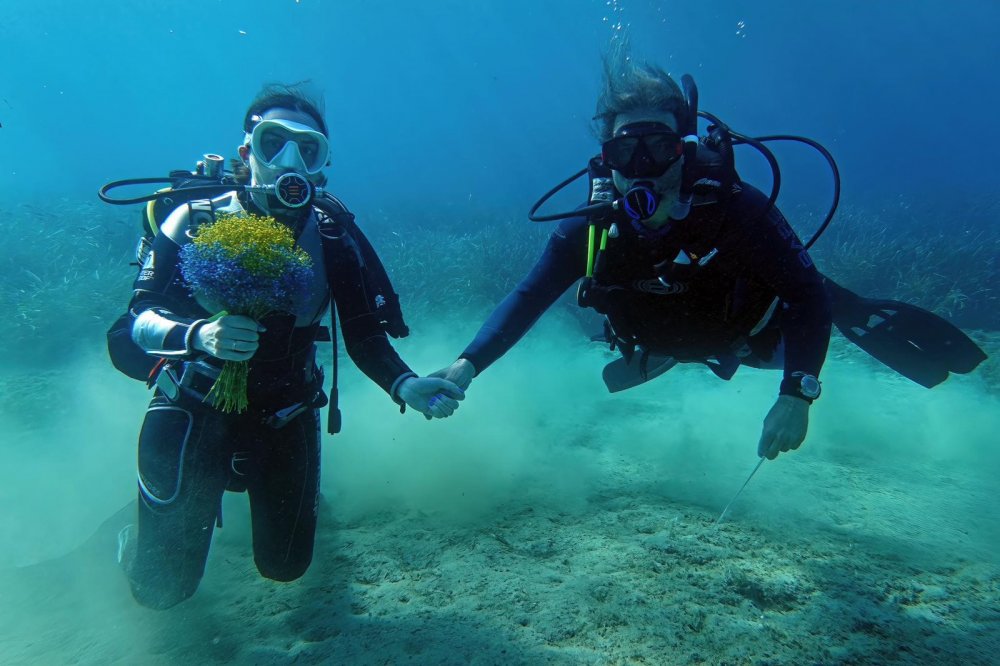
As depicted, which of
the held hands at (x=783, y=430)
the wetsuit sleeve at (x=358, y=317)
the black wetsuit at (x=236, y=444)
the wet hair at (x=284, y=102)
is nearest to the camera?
the held hands at (x=783, y=430)

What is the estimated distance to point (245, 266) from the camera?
2090mm

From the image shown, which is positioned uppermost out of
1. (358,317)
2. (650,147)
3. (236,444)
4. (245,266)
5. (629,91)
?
(629,91)

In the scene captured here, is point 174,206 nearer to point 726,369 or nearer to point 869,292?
point 726,369

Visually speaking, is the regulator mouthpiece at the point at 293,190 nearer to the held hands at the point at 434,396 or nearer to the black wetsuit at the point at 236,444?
the black wetsuit at the point at 236,444

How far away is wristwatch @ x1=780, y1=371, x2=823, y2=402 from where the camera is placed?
2775mm

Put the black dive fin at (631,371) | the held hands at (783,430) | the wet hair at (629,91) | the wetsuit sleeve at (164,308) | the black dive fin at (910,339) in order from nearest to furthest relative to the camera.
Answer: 1. the wetsuit sleeve at (164,308)
2. the held hands at (783,430)
3. the wet hair at (629,91)
4. the black dive fin at (910,339)
5. the black dive fin at (631,371)

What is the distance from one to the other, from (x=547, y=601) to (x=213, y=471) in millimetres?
2300

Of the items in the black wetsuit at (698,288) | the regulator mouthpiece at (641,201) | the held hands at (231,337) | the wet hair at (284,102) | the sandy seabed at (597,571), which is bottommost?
the sandy seabed at (597,571)

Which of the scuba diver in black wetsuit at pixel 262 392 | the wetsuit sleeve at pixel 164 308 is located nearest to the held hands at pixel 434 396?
the scuba diver in black wetsuit at pixel 262 392

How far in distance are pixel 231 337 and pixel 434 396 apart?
108cm

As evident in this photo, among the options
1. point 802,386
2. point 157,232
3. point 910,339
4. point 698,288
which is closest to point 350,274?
point 157,232

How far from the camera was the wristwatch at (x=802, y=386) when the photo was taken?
2775 mm

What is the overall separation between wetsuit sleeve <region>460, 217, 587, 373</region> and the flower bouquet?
1338 mm

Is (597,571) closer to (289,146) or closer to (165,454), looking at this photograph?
(165,454)
